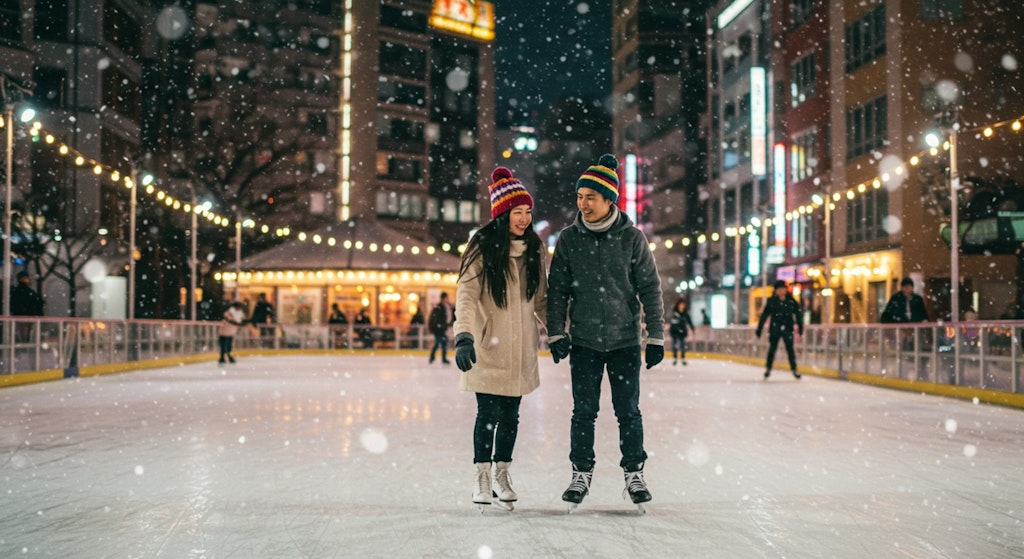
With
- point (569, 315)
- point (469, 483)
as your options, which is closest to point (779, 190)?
point (469, 483)

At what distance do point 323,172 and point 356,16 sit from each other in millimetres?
8561

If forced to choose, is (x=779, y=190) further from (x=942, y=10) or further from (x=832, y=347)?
(x=832, y=347)

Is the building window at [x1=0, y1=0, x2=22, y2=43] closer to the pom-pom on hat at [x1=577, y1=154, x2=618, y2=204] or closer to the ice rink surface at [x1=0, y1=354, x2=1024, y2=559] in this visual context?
the ice rink surface at [x1=0, y1=354, x2=1024, y2=559]

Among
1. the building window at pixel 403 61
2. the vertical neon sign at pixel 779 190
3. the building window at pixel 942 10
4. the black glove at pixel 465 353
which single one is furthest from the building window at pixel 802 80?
the black glove at pixel 465 353

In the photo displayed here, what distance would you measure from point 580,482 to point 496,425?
18.9 inches

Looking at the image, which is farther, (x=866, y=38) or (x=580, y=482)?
(x=866, y=38)

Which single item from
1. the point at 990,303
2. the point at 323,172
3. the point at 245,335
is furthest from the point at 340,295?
the point at 990,303

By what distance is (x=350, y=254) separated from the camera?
117 feet

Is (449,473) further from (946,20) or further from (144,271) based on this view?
(144,271)

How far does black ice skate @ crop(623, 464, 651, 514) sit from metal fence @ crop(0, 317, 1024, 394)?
881cm

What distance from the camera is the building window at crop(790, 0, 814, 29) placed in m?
38.5

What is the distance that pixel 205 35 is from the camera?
5447 centimetres

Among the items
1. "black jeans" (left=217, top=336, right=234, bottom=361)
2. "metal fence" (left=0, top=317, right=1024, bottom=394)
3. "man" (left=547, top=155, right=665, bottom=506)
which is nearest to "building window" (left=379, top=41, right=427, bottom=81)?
"metal fence" (left=0, top=317, right=1024, bottom=394)

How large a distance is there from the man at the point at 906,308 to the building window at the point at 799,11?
79.9ft
